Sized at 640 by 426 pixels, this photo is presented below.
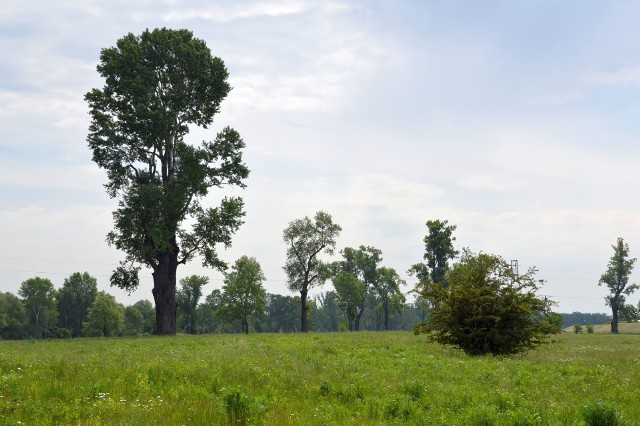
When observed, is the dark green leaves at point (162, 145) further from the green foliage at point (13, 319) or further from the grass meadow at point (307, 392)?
the green foliage at point (13, 319)

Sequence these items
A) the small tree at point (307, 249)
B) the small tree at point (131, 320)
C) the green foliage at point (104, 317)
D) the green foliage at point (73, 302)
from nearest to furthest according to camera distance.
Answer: the small tree at point (307, 249) → the green foliage at point (104, 317) → the green foliage at point (73, 302) → the small tree at point (131, 320)

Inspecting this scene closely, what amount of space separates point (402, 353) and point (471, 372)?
6.31 metres

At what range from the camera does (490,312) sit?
22625mm

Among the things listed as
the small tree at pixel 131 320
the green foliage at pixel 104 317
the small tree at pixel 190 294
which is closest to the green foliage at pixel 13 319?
the green foliage at pixel 104 317

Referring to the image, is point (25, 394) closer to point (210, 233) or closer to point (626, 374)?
point (626, 374)

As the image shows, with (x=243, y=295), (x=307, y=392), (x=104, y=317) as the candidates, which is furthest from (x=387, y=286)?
(x=307, y=392)

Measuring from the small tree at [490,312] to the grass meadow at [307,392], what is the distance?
5.27 meters

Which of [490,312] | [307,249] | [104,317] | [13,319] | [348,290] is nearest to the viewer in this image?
[490,312]

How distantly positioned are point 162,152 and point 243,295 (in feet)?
167

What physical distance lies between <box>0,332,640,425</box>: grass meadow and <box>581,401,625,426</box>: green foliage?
0.02 meters

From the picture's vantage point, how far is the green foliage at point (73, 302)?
124062mm

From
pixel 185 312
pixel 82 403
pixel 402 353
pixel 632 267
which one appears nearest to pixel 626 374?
pixel 402 353

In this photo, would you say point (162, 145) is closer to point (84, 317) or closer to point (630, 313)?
point (630, 313)

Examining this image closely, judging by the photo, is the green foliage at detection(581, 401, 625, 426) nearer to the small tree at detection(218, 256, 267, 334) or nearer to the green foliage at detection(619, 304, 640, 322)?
the small tree at detection(218, 256, 267, 334)
